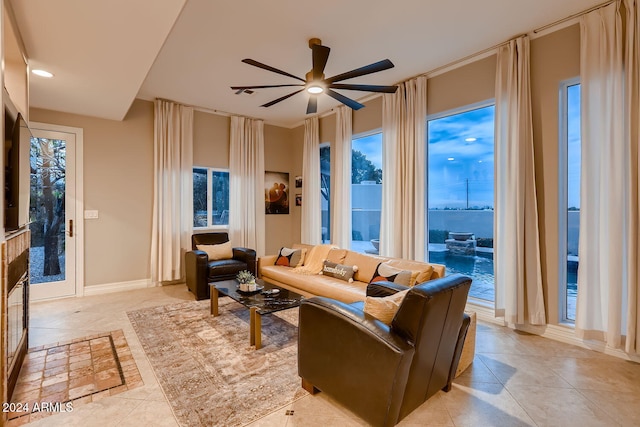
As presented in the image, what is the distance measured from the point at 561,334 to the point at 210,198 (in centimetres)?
556

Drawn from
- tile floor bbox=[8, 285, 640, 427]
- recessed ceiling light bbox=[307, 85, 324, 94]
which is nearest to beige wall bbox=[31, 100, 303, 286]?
tile floor bbox=[8, 285, 640, 427]

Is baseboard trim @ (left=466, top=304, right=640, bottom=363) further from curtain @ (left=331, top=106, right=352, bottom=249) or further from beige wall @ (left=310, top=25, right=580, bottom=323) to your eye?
curtain @ (left=331, top=106, right=352, bottom=249)

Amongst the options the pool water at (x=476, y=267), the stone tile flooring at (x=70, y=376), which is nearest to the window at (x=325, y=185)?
the pool water at (x=476, y=267)

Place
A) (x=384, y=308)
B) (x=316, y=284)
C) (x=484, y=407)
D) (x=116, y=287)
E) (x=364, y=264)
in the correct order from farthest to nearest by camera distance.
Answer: (x=116, y=287) < (x=364, y=264) < (x=316, y=284) < (x=484, y=407) < (x=384, y=308)

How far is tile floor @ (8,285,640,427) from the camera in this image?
199 cm

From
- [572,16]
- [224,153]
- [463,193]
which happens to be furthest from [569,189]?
[224,153]

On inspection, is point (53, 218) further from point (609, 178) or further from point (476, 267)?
point (609, 178)

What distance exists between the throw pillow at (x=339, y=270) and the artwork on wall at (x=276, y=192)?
107 inches

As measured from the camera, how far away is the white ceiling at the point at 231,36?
7.98 feet

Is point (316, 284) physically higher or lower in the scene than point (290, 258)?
lower

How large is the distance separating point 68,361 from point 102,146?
11.2ft

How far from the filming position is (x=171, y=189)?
531cm

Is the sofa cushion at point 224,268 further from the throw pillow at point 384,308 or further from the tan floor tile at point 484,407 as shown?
the tan floor tile at point 484,407

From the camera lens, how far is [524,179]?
3.35m
